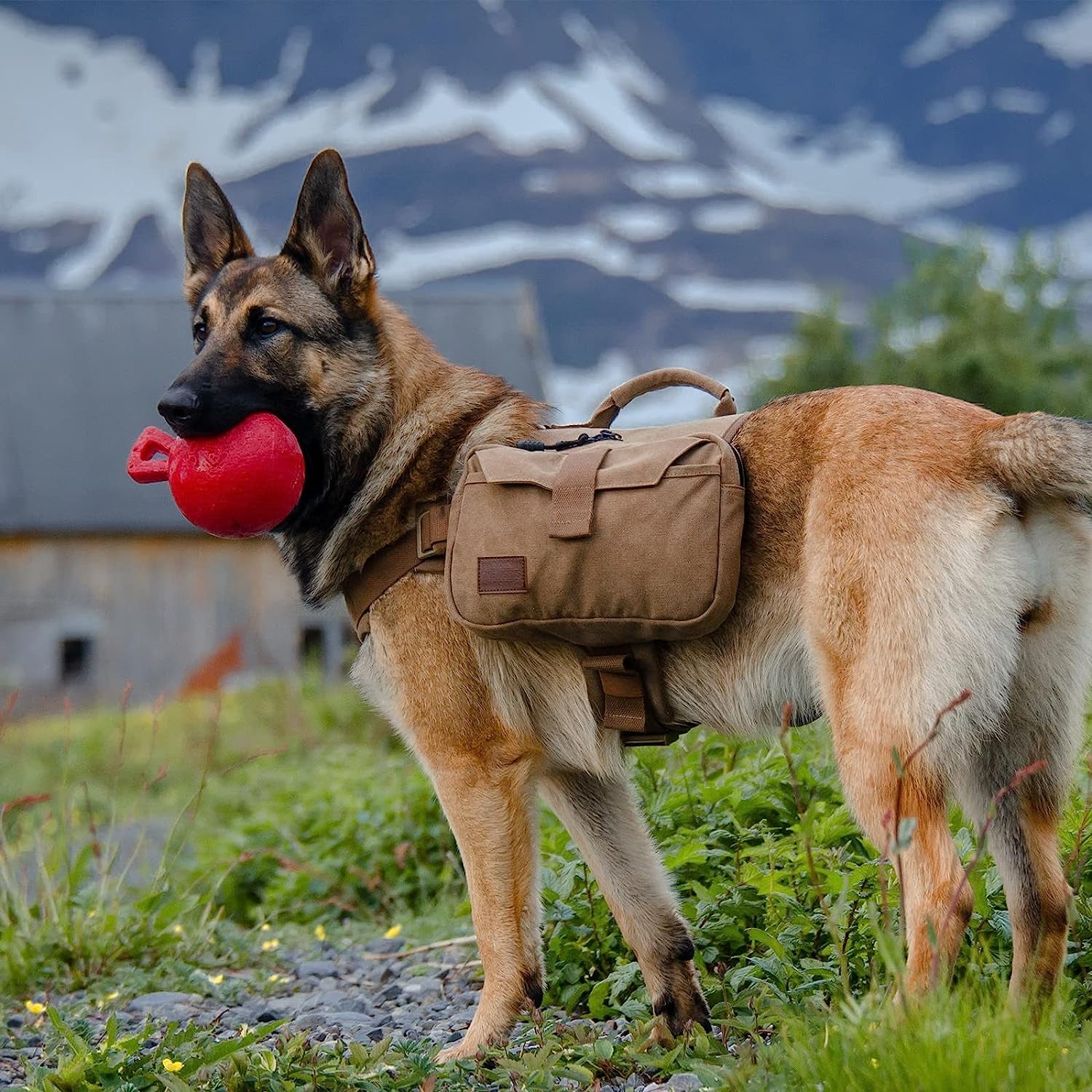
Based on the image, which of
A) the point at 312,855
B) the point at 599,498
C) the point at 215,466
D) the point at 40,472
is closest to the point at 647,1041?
the point at 599,498

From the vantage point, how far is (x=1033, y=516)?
270 cm

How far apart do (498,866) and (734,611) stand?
3.31ft

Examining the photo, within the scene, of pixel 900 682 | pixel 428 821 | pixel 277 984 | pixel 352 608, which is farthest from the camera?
pixel 428 821

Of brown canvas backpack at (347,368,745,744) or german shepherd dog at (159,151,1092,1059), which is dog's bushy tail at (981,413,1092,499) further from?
brown canvas backpack at (347,368,745,744)

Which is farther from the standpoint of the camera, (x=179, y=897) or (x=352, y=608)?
(x=179, y=897)

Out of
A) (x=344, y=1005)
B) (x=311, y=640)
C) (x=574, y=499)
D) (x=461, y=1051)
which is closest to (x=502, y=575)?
(x=574, y=499)

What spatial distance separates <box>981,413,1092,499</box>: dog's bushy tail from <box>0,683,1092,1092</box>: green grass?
2.95ft

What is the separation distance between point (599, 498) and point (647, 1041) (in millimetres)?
1404

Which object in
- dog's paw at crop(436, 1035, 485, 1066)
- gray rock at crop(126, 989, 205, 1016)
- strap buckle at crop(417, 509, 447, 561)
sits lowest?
gray rock at crop(126, 989, 205, 1016)

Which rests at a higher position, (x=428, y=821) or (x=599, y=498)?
(x=599, y=498)

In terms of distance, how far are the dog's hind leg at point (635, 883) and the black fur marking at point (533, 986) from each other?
11.5 inches

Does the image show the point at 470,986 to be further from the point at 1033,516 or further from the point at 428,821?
the point at 1033,516

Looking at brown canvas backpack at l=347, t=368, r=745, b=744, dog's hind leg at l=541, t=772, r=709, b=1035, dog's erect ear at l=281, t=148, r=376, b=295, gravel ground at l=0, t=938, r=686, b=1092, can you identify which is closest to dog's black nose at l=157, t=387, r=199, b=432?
dog's erect ear at l=281, t=148, r=376, b=295

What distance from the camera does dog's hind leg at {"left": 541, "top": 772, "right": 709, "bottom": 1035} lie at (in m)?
3.34
